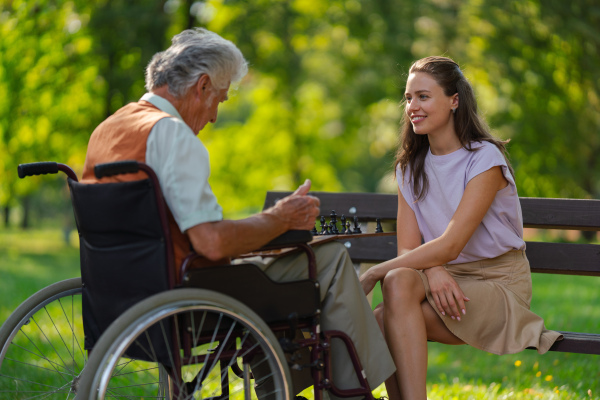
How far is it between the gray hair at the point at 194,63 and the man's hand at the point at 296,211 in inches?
20.8

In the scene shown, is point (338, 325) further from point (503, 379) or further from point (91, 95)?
point (91, 95)

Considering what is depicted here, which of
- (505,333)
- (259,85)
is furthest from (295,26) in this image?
(505,333)

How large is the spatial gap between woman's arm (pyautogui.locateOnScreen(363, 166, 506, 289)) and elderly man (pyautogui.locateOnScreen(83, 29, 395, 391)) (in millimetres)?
483

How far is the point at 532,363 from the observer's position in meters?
5.61

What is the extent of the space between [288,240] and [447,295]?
2.88 feet

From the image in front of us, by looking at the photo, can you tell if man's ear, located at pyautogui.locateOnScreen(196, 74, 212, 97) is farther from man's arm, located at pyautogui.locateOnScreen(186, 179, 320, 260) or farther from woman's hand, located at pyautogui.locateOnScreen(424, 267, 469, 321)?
woman's hand, located at pyautogui.locateOnScreen(424, 267, 469, 321)

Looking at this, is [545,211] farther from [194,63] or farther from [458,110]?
[194,63]

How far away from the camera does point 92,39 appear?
13.6m

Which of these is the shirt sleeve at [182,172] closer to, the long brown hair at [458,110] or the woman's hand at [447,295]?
the woman's hand at [447,295]

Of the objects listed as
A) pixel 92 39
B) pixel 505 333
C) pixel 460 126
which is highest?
pixel 92 39

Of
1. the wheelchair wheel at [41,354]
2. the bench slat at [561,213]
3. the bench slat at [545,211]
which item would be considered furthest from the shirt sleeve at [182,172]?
the bench slat at [561,213]

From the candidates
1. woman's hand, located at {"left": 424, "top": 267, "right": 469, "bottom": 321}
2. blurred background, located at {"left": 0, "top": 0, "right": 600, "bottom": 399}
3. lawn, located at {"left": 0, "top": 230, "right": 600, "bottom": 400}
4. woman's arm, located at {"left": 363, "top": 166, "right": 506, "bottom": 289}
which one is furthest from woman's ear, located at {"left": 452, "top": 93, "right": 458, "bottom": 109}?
blurred background, located at {"left": 0, "top": 0, "right": 600, "bottom": 399}

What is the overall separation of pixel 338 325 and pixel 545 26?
1348 centimetres

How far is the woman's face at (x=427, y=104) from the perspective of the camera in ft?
11.4
